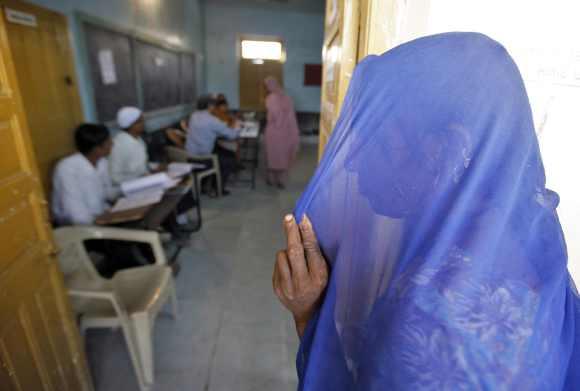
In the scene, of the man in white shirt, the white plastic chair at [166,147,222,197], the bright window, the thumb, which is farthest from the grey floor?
the bright window

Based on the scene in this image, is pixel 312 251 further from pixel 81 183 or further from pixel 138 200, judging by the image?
pixel 81 183

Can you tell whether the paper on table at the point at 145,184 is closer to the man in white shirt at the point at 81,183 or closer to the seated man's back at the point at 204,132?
the man in white shirt at the point at 81,183

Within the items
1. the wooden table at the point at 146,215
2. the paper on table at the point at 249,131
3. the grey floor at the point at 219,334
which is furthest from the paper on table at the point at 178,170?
the paper on table at the point at 249,131

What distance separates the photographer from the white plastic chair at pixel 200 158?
330 centimetres

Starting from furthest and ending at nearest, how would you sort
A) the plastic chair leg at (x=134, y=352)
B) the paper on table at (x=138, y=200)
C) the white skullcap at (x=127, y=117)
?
1. the white skullcap at (x=127, y=117)
2. the paper on table at (x=138, y=200)
3. the plastic chair leg at (x=134, y=352)

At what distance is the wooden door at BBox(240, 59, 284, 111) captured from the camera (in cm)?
679

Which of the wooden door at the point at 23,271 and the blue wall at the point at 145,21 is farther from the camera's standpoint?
the blue wall at the point at 145,21

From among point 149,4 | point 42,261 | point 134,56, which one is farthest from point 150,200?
point 149,4

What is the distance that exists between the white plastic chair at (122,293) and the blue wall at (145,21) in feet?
4.57

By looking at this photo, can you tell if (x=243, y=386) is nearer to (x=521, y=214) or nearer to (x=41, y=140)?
(x=521, y=214)

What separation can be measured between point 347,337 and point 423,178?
12.3 inches

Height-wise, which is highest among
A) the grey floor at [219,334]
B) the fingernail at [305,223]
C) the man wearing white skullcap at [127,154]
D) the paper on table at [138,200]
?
the fingernail at [305,223]

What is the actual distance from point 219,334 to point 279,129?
9.33 ft

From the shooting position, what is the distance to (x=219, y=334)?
169 centimetres
